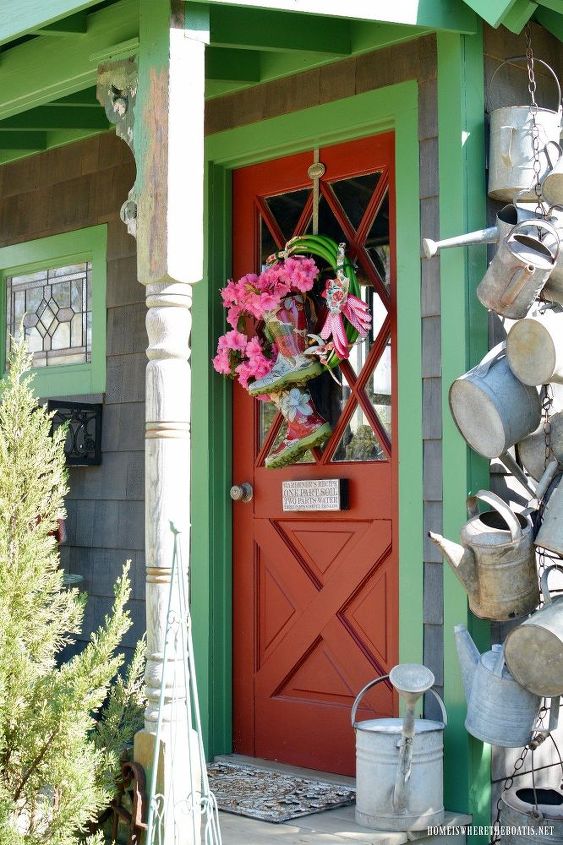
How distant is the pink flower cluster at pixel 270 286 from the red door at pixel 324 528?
20 centimetres

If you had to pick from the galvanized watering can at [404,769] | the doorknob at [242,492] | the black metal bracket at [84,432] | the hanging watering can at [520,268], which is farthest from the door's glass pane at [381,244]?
the black metal bracket at [84,432]

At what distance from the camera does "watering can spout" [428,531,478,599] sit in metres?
3.49

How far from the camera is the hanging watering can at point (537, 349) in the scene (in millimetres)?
3334

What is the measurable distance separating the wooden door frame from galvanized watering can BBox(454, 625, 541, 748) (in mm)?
904

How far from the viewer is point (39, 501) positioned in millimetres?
3328

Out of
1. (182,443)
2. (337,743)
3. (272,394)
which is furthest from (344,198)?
(337,743)

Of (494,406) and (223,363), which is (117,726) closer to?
(494,406)

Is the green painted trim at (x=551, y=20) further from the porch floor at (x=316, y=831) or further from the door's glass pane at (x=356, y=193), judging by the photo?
the porch floor at (x=316, y=831)

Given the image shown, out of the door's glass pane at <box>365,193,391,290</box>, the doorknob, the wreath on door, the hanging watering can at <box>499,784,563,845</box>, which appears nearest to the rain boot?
the wreath on door

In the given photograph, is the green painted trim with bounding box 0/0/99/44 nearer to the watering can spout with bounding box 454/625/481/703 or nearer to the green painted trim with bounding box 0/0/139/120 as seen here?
the green painted trim with bounding box 0/0/139/120

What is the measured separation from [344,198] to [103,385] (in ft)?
5.15

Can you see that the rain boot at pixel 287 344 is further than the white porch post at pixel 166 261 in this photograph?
Yes

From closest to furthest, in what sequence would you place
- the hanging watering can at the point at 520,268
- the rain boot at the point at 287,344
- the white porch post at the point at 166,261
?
the white porch post at the point at 166,261
the hanging watering can at the point at 520,268
the rain boot at the point at 287,344

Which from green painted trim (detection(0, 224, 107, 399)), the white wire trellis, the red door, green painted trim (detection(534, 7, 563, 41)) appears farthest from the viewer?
green painted trim (detection(0, 224, 107, 399))
